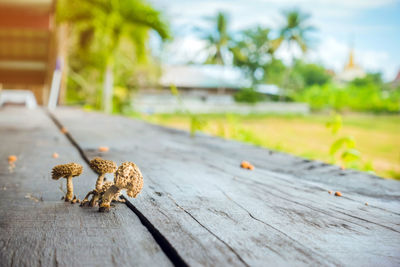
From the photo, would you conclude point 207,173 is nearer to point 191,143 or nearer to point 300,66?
point 191,143

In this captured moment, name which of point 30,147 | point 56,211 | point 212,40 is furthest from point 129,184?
point 212,40

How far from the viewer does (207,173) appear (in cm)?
112

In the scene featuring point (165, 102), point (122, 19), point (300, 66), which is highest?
point (300, 66)

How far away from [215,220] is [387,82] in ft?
149

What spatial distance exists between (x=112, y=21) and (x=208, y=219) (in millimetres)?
6077

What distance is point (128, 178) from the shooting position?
668mm

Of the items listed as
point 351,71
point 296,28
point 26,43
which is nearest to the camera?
point 26,43

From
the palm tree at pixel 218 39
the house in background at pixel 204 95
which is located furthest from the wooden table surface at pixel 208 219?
the palm tree at pixel 218 39

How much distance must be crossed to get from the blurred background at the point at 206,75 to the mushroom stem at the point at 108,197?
1264 mm

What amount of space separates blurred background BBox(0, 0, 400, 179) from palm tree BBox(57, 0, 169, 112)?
0.05 ft

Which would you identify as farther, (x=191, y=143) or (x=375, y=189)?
(x=191, y=143)

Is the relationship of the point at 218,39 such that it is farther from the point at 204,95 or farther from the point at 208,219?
the point at 208,219

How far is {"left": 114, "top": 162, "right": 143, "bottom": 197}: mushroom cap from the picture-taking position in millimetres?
666

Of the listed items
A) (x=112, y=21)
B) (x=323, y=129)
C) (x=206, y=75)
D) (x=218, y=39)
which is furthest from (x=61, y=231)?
(x=218, y=39)
